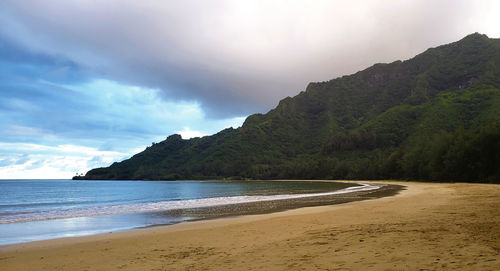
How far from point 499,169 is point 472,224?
56566 millimetres

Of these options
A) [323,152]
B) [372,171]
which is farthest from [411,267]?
[323,152]

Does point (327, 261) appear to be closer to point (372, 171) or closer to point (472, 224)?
point (472, 224)

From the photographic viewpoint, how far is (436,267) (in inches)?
284

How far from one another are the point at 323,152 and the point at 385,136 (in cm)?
4021

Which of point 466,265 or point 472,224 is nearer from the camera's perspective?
point 466,265

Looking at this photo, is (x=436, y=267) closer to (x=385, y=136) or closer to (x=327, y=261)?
(x=327, y=261)

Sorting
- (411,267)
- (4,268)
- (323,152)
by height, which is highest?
(323,152)

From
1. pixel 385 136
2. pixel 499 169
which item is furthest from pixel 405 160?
pixel 385 136

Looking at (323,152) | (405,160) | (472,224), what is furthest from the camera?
(323,152)

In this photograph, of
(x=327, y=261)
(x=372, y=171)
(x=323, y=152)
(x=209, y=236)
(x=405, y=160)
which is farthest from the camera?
(x=323, y=152)

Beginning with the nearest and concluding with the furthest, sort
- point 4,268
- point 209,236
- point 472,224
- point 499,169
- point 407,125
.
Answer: point 4,268, point 472,224, point 209,236, point 499,169, point 407,125

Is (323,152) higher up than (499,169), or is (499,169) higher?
(323,152)

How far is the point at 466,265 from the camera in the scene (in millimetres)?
7094

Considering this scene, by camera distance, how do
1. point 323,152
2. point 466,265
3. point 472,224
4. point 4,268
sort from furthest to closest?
point 323,152, point 472,224, point 4,268, point 466,265
